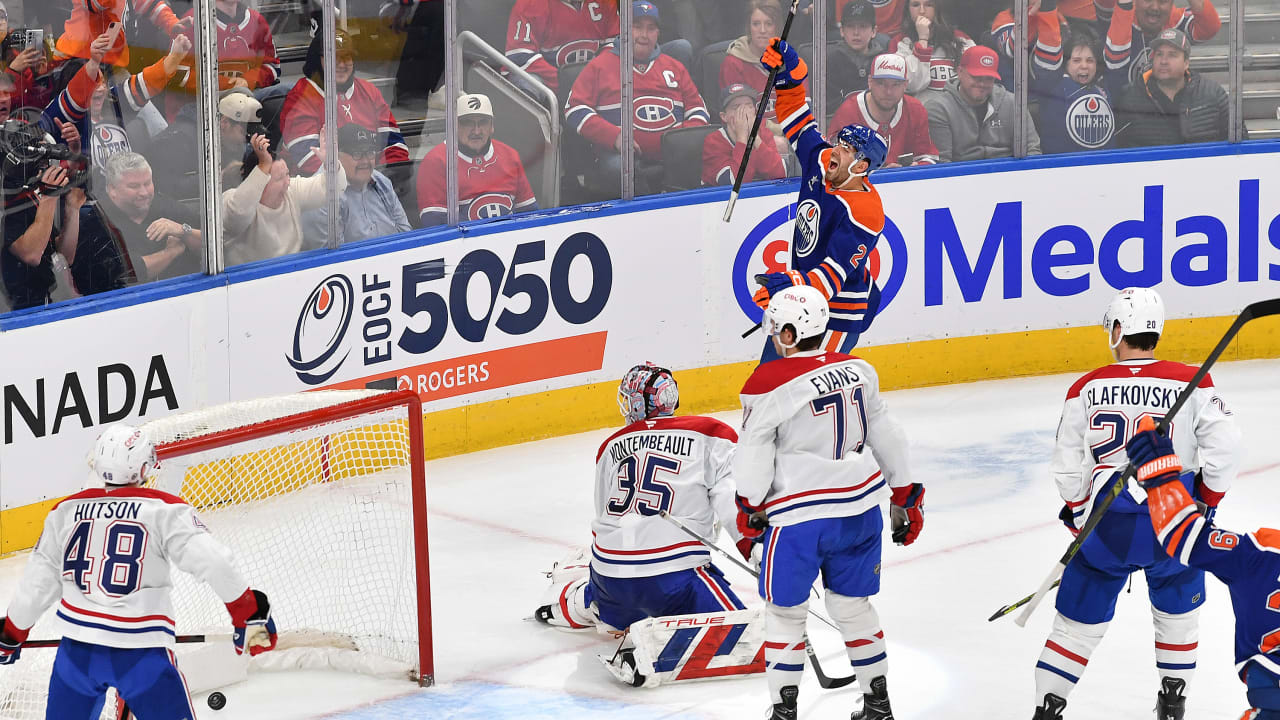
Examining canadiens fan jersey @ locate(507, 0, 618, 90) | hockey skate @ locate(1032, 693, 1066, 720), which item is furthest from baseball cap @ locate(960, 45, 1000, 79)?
hockey skate @ locate(1032, 693, 1066, 720)

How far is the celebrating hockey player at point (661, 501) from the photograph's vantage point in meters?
5.41

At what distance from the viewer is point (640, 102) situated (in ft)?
28.9

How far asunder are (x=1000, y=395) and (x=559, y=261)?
2.56m

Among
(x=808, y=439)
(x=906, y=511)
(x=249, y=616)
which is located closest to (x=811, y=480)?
(x=808, y=439)

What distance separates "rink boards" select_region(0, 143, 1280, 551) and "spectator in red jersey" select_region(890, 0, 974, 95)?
501mm

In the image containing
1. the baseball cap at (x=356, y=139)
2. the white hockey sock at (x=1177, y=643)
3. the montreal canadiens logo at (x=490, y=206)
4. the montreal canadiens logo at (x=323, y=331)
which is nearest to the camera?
the white hockey sock at (x=1177, y=643)

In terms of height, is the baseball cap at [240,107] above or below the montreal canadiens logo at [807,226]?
above

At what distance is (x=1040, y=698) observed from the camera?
4.70 metres

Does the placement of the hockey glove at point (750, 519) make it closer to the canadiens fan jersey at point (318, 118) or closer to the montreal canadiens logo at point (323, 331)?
the montreal canadiens logo at point (323, 331)

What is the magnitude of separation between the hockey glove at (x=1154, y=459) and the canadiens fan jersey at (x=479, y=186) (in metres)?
4.80

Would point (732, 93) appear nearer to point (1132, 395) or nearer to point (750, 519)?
point (750, 519)

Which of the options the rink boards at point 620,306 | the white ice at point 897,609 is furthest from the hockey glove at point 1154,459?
the rink boards at point 620,306

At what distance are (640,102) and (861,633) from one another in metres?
4.57

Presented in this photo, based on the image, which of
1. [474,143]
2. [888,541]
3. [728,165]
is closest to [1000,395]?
[728,165]
